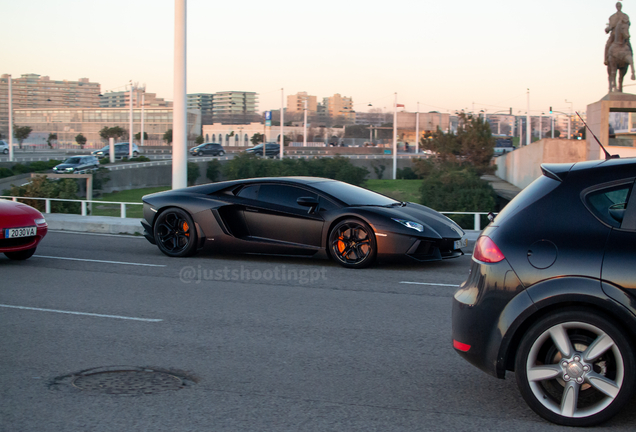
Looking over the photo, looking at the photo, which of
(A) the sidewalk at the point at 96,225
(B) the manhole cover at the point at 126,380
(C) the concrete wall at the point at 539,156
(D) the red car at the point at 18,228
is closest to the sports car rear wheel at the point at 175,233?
(D) the red car at the point at 18,228

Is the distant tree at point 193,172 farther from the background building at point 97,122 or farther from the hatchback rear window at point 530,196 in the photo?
the background building at point 97,122

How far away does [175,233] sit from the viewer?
34.7 ft

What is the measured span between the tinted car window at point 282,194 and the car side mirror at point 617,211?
20.1 feet

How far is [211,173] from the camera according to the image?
200ft

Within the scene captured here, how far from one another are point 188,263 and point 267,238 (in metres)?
1.39

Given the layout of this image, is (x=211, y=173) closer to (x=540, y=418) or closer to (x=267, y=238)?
(x=267, y=238)

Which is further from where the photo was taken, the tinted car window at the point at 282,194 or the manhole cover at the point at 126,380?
the tinted car window at the point at 282,194

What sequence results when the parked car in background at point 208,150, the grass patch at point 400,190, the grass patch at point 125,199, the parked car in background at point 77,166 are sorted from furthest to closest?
the parked car in background at point 208,150
the parked car in background at point 77,166
the grass patch at point 400,190
the grass patch at point 125,199

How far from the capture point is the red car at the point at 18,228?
961cm

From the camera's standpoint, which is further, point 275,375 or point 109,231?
point 109,231

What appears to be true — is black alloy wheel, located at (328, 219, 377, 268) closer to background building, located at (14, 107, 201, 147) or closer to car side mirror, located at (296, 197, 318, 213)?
car side mirror, located at (296, 197, 318, 213)

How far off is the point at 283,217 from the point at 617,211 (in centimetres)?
633

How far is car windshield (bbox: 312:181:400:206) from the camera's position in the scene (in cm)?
960

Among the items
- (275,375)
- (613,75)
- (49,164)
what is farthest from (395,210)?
(49,164)
